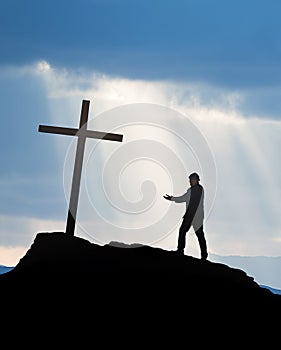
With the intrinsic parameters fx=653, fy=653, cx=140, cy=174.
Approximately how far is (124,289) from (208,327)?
2.44 meters

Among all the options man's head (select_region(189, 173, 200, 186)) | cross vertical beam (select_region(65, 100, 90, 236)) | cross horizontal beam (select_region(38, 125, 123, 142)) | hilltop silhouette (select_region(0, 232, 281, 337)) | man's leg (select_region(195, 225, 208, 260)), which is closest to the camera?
hilltop silhouette (select_region(0, 232, 281, 337))

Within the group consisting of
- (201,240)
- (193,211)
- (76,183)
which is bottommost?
(201,240)

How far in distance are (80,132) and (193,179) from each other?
4210mm

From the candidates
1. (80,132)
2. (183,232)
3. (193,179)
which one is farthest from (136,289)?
(80,132)

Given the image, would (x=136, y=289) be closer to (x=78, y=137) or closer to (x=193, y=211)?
(x=193, y=211)

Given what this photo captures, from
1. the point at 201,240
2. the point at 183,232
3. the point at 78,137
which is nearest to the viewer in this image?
the point at 183,232

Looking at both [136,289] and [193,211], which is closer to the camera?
[136,289]

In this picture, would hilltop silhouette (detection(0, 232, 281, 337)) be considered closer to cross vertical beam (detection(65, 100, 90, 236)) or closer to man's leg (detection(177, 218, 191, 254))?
man's leg (detection(177, 218, 191, 254))

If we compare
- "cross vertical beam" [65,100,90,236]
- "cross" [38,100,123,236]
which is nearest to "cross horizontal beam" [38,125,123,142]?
"cross" [38,100,123,236]

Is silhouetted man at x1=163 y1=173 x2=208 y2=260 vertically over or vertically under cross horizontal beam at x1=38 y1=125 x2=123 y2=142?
under

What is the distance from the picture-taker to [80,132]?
2095 centimetres

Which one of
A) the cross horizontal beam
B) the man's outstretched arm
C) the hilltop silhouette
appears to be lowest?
the hilltop silhouette

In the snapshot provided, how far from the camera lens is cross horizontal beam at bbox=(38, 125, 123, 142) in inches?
825

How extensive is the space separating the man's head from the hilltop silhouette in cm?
222
